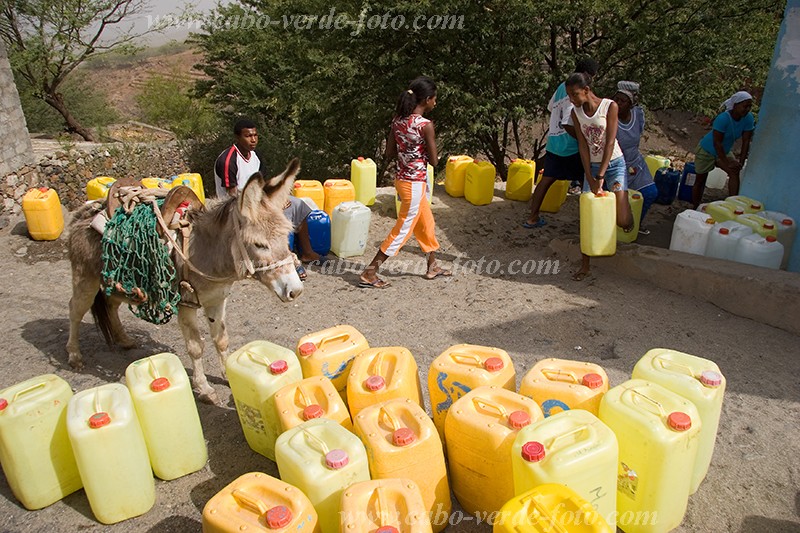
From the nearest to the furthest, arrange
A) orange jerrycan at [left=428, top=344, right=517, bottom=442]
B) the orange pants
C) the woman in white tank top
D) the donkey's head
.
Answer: orange jerrycan at [left=428, top=344, right=517, bottom=442] → the donkey's head → the woman in white tank top → the orange pants

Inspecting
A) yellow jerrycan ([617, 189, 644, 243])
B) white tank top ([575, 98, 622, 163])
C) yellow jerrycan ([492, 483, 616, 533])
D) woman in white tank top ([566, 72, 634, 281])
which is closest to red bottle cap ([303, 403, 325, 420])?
yellow jerrycan ([492, 483, 616, 533])

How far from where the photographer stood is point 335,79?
10703 millimetres

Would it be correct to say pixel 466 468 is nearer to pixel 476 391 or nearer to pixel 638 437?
pixel 476 391

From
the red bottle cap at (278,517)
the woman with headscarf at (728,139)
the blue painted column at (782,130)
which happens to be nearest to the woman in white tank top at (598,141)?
the blue painted column at (782,130)

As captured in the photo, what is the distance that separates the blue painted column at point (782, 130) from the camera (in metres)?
5.79

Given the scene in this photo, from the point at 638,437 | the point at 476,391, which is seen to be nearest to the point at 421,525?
the point at 476,391

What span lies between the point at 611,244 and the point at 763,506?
2921mm

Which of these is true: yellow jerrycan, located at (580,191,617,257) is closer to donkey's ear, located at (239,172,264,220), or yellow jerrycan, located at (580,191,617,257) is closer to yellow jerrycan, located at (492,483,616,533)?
donkey's ear, located at (239,172,264,220)

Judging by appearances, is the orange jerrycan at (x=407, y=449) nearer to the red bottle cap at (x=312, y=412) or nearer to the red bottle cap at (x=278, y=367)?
the red bottle cap at (x=312, y=412)

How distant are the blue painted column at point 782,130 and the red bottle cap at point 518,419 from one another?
14.5 ft

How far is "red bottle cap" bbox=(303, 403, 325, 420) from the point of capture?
9.16 feet

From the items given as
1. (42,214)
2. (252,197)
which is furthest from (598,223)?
(42,214)

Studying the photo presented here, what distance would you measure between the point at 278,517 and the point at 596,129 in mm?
4526

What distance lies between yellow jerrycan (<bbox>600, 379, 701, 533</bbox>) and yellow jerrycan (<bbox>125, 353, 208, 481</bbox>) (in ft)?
6.96
